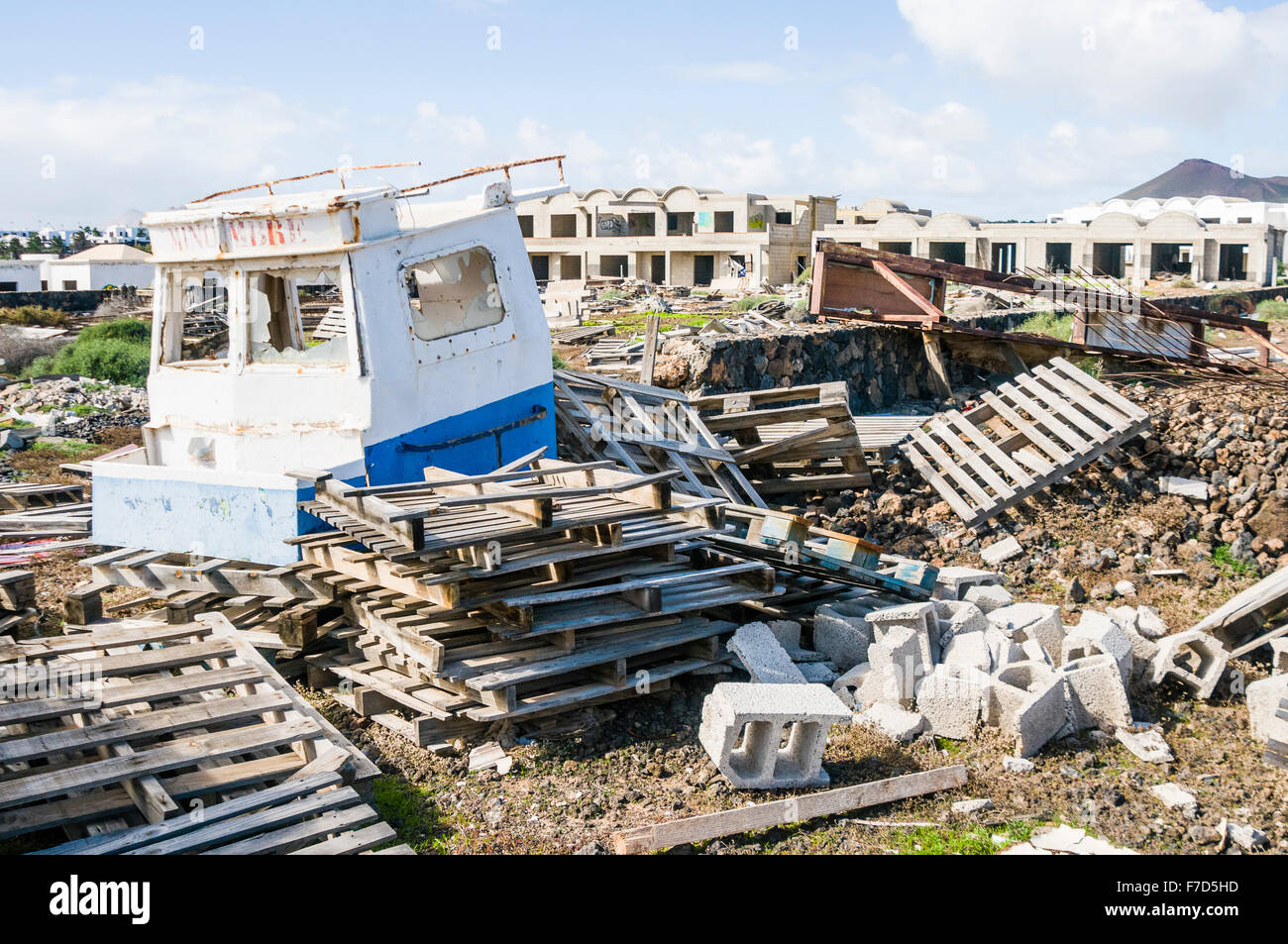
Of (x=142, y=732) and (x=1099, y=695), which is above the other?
(x=142, y=732)

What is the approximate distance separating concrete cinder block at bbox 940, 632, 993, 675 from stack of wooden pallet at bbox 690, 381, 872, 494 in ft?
12.9

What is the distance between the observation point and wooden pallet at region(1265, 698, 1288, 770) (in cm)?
593

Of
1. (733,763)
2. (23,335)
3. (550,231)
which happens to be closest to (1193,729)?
(733,763)

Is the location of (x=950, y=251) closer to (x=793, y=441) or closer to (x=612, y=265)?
(x=612, y=265)

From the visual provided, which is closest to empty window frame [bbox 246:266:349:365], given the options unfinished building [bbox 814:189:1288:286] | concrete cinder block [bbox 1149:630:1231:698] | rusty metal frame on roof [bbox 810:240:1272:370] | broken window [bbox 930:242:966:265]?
concrete cinder block [bbox 1149:630:1231:698]

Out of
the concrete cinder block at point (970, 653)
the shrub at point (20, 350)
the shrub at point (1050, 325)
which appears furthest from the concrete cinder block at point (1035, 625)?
the shrub at point (20, 350)

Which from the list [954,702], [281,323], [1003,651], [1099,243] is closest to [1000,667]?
[1003,651]

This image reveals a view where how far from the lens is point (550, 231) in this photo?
48.8 metres

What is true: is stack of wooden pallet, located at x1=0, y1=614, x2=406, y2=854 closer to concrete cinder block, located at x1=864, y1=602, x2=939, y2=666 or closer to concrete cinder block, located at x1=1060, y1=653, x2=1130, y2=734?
concrete cinder block, located at x1=864, y1=602, x2=939, y2=666

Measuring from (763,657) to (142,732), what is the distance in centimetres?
340

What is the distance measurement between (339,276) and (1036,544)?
21.0 feet

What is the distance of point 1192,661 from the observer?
23.0 ft

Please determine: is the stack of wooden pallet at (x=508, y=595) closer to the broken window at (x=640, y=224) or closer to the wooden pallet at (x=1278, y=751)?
the wooden pallet at (x=1278, y=751)

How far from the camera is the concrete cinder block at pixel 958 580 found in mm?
8203
